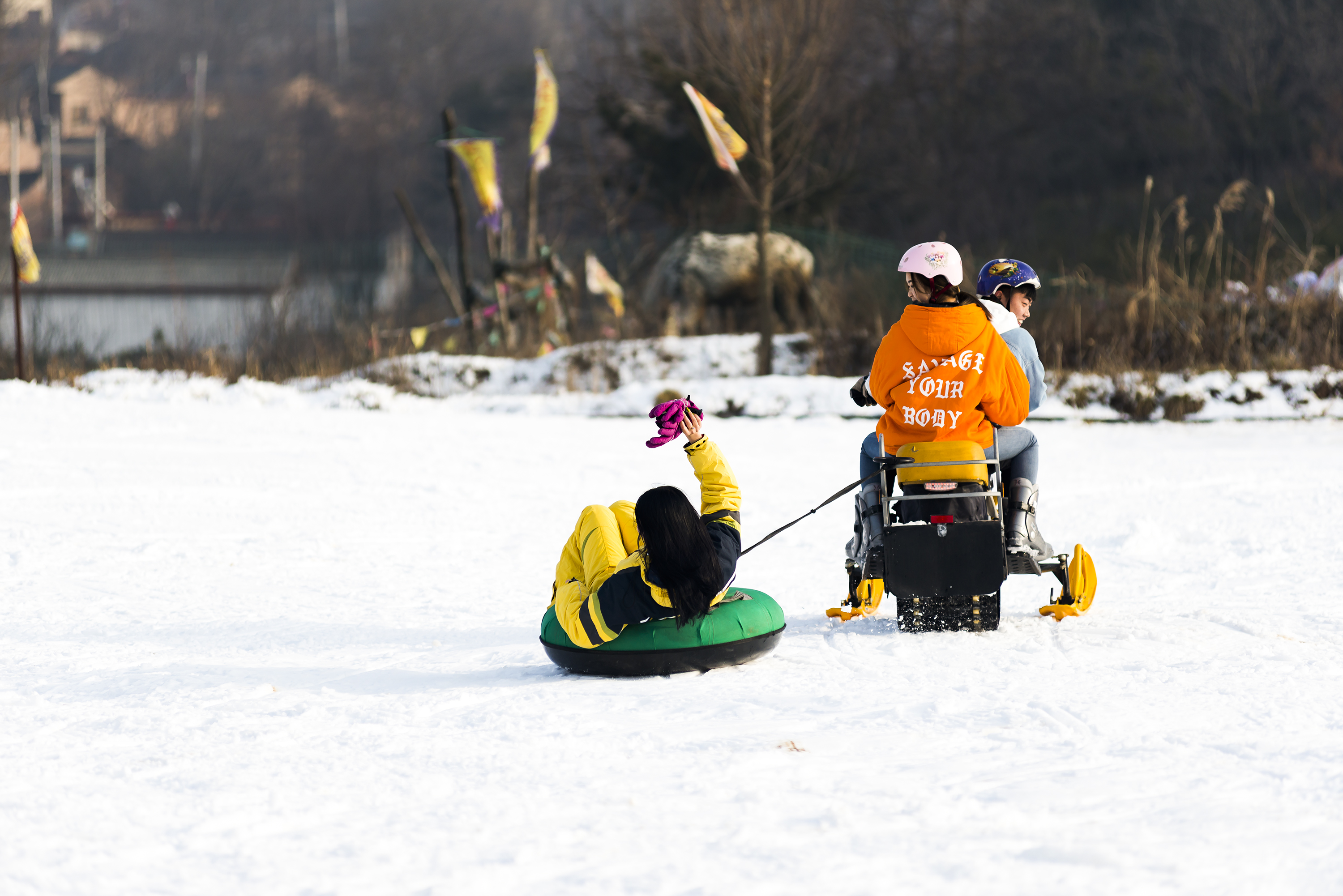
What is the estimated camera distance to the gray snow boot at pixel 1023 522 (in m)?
5.33

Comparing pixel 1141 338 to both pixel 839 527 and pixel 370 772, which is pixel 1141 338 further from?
pixel 370 772

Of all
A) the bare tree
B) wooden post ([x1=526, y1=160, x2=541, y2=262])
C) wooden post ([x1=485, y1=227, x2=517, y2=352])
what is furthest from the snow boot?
wooden post ([x1=526, y1=160, x2=541, y2=262])

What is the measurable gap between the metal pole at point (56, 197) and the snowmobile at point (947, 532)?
61189 millimetres

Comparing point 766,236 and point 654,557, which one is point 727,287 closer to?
point 766,236

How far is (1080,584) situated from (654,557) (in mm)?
2024

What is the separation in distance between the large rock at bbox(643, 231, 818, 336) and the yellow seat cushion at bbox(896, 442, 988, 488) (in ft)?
45.2

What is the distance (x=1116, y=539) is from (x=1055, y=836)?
15.7 ft

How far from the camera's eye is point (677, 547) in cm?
434

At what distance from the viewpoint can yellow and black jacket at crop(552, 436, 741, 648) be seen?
4.47 m

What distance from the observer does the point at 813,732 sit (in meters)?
4.03

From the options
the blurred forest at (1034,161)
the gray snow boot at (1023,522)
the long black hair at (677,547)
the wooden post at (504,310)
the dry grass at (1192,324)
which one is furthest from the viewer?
the wooden post at (504,310)

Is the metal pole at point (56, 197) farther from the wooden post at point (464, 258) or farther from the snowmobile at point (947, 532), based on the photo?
the snowmobile at point (947, 532)

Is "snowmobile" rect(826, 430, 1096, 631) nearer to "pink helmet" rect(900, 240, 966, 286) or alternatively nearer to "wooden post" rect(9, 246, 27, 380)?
"pink helmet" rect(900, 240, 966, 286)

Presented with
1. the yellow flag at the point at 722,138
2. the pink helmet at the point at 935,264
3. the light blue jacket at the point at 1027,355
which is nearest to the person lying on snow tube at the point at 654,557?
the pink helmet at the point at 935,264
